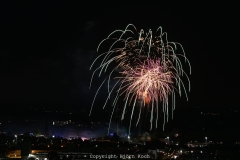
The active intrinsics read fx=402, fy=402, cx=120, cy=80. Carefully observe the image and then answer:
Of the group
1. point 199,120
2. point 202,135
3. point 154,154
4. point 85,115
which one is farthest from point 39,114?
point 154,154

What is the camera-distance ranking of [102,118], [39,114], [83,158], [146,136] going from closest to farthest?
[83,158]
[146,136]
[102,118]
[39,114]

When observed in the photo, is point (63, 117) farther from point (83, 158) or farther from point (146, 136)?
point (83, 158)

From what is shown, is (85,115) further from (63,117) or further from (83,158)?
(83,158)

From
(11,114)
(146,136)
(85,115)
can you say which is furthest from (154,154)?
(11,114)

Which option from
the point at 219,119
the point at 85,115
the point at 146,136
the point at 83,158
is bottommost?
the point at 83,158

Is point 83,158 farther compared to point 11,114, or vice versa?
point 11,114

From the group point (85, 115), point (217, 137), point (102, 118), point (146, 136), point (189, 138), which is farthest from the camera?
point (85, 115)

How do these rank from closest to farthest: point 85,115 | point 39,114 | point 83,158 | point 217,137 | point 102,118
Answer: point 83,158
point 217,137
point 102,118
point 85,115
point 39,114

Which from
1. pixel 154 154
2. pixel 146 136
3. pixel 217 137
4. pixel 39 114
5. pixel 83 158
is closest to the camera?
pixel 83 158

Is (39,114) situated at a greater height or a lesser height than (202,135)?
greater
